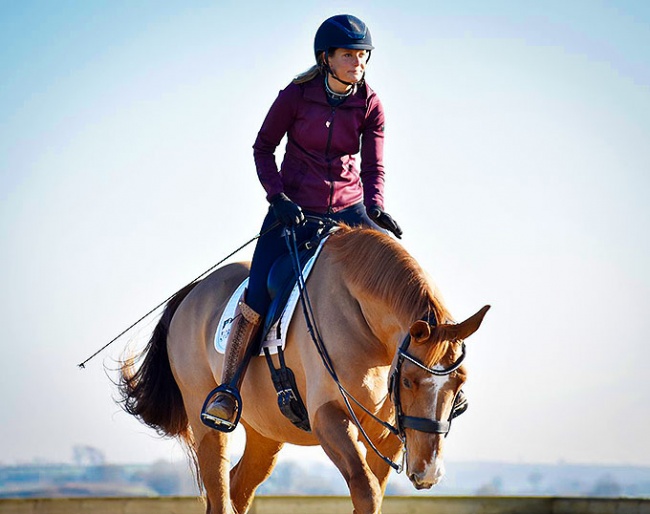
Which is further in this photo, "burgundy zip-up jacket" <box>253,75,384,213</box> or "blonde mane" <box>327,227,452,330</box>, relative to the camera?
"burgundy zip-up jacket" <box>253,75,384,213</box>

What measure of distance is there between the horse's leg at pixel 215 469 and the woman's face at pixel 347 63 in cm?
266

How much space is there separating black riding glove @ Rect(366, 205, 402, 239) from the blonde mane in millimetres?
337

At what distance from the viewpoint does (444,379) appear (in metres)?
4.86

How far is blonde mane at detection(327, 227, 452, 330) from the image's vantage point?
5.09m

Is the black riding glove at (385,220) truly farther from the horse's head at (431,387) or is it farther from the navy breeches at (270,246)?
the horse's head at (431,387)

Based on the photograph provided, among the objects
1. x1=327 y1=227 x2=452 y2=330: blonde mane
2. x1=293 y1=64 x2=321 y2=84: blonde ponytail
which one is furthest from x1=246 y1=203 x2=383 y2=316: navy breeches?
x1=293 y1=64 x2=321 y2=84: blonde ponytail

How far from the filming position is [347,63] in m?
5.99

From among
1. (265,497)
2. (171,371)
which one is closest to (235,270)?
(171,371)

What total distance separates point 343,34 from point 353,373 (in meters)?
1.94

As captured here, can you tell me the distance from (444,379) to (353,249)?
1.10 metres

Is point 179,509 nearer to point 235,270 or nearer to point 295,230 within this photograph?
point 235,270

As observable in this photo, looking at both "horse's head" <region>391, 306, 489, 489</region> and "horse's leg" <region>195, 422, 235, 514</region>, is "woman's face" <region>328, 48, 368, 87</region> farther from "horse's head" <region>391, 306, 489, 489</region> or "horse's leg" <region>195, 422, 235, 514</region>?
"horse's leg" <region>195, 422, 235, 514</region>

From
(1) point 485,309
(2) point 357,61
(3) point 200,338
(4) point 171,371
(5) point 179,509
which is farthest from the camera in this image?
(5) point 179,509

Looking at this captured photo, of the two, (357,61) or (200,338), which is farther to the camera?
(200,338)
